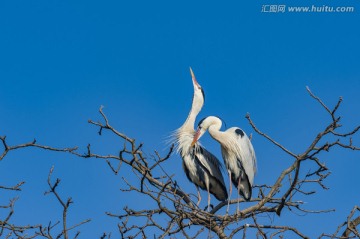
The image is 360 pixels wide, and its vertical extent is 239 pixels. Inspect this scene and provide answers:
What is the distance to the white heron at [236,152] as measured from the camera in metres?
8.73

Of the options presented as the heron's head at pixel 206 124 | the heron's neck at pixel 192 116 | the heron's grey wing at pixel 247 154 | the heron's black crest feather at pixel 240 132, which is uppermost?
the heron's neck at pixel 192 116

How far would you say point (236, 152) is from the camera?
29.3 ft

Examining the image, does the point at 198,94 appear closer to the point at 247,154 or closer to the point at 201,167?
the point at 201,167

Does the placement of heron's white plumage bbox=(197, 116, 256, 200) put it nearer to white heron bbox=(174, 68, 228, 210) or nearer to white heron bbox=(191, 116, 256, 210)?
white heron bbox=(191, 116, 256, 210)

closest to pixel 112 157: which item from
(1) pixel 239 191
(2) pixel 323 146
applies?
(2) pixel 323 146

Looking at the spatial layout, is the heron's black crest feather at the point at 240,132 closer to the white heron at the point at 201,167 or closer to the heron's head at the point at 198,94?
the white heron at the point at 201,167

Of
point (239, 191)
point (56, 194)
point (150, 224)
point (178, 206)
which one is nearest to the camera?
point (56, 194)

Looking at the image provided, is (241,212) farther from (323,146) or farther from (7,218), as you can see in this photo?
(7,218)

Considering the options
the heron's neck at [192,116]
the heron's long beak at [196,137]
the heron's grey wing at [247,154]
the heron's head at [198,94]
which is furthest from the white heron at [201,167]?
the heron's head at [198,94]

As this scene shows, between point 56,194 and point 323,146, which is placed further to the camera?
point 323,146

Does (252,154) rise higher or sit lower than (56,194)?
higher

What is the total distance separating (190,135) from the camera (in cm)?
942

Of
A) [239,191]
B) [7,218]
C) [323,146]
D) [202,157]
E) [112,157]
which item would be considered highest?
[202,157]

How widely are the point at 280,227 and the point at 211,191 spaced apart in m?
3.20
